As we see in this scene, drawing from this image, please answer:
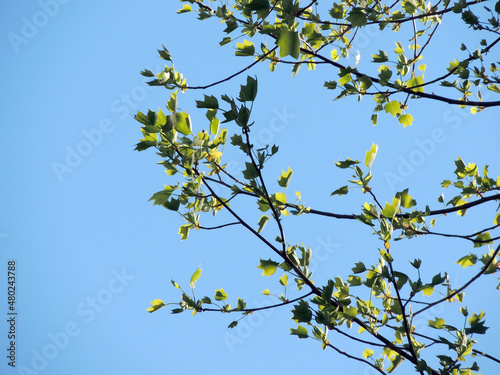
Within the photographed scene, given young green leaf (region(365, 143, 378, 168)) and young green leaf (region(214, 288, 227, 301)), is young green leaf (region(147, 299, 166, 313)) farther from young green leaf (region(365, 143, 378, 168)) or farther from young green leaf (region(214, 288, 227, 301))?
young green leaf (region(365, 143, 378, 168))

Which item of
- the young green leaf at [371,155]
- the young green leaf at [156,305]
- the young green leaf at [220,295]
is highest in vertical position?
the young green leaf at [371,155]

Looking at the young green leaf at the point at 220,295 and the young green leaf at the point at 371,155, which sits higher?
the young green leaf at the point at 371,155

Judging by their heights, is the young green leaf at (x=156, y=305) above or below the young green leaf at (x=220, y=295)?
below

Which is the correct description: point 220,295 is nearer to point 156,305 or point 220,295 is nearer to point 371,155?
point 156,305

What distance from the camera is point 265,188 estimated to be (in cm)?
159

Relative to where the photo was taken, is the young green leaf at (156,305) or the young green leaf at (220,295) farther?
the young green leaf at (220,295)

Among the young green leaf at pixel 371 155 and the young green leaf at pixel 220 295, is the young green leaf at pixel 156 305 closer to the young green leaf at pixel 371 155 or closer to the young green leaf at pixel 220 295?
the young green leaf at pixel 220 295

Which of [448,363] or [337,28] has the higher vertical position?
[337,28]

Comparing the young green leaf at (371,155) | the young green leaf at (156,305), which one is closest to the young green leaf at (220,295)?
the young green leaf at (156,305)

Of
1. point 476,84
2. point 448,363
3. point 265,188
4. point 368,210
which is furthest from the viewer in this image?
point 476,84

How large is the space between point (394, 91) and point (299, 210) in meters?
0.92

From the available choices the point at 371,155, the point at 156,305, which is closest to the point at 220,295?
the point at 156,305

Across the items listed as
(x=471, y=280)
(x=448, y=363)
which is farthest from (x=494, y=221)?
(x=448, y=363)

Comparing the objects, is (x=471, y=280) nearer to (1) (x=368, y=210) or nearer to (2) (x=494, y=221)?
(1) (x=368, y=210)
